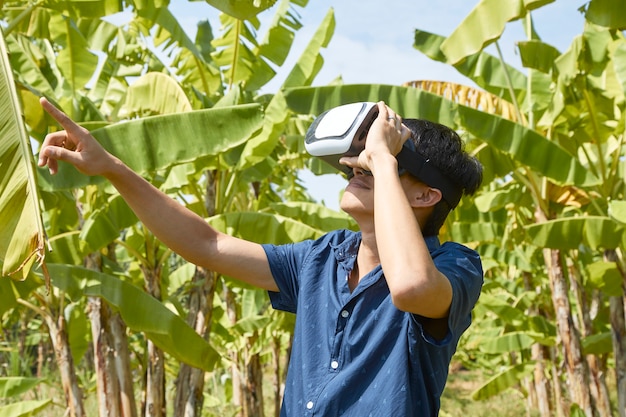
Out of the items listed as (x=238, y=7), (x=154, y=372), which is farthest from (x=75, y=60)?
(x=238, y=7)

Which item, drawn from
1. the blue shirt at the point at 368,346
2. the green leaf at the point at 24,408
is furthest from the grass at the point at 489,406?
the blue shirt at the point at 368,346

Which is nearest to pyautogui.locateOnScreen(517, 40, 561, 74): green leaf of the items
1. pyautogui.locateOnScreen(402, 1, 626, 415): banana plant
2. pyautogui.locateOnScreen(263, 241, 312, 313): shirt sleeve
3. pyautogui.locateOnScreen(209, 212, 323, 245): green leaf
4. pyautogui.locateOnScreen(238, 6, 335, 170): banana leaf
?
pyautogui.locateOnScreen(402, 1, 626, 415): banana plant

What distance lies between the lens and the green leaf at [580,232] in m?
6.28

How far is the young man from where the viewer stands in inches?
80.2

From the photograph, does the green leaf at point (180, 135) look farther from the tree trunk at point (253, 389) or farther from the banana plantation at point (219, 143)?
the tree trunk at point (253, 389)

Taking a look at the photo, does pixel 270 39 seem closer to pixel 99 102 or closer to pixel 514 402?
pixel 99 102

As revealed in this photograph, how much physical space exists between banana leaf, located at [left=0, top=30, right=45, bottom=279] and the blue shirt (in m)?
0.85

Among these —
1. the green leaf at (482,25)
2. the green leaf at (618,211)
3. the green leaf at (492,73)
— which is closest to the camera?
the green leaf at (482,25)

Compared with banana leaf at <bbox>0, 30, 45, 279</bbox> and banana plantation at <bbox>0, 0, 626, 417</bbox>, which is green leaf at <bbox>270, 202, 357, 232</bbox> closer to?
banana plantation at <bbox>0, 0, 626, 417</bbox>

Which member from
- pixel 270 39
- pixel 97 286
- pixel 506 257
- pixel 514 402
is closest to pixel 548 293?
pixel 506 257

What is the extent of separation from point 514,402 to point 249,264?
54.6 feet

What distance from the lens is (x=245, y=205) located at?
9469 millimetres

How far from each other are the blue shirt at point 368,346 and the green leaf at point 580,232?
420cm

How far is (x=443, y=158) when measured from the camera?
2.33 metres
